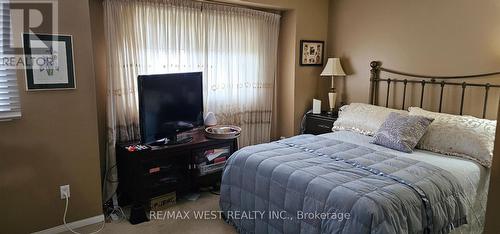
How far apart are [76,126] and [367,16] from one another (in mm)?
3466

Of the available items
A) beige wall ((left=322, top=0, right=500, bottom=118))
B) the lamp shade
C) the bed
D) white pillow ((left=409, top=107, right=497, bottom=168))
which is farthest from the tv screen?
white pillow ((left=409, top=107, right=497, bottom=168))

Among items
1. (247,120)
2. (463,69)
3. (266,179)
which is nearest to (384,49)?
(463,69)

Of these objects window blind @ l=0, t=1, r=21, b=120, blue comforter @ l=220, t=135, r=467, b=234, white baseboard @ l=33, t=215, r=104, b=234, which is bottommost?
white baseboard @ l=33, t=215, r=104, b=234

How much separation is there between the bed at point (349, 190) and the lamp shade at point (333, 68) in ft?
4.67

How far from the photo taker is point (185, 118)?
127 inches

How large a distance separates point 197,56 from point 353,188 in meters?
2.30

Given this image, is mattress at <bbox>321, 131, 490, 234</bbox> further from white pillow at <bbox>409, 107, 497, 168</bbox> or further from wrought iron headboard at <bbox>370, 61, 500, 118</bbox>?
wrought iron headboard at <bbox>370, 61, 500, 118</bbox>

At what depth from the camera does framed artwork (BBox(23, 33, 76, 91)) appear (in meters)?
2.33

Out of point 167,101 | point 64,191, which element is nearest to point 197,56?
point 167,101

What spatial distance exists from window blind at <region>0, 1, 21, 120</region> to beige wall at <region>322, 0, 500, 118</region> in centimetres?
361

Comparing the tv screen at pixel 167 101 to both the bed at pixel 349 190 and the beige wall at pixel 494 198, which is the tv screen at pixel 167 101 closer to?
the bed at pixel 349 190

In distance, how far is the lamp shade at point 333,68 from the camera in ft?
13.5

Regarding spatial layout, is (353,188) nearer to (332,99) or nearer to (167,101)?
(167,101)

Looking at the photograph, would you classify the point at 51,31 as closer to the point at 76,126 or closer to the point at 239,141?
the point at 76,126
